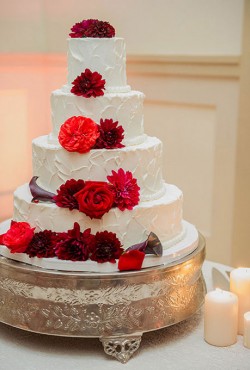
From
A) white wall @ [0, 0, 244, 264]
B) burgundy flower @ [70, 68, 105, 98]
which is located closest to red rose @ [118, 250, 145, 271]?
burgundy flower @ [70, 68, 105, 98]

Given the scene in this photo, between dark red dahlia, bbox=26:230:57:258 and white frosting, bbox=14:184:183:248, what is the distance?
0.13 ft

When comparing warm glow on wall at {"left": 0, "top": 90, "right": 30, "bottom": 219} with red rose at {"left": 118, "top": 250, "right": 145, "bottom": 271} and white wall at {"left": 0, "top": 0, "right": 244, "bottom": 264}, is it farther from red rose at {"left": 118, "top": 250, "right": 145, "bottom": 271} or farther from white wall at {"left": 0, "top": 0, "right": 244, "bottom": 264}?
red rose at {"left": 118, "top": 250, "right": 145, "bottom": 271}

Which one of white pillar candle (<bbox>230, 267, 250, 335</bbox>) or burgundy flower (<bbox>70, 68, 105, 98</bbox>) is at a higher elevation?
burgundy flower (<bbox>70, 68, 105, 98</bbox>)

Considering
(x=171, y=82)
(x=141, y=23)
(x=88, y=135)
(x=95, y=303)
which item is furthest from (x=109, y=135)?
(x=141, y=23)

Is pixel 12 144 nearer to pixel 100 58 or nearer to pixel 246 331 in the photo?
pixel 100 58

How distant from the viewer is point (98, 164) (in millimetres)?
1776

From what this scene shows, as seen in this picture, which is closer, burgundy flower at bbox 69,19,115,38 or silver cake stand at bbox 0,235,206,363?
silver cake stand at bbox 0,235,206,363

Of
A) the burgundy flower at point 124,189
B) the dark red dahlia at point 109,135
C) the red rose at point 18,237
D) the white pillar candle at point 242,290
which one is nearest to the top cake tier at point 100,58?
the dark red dahlia at point 109,135

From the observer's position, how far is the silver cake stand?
1.67m

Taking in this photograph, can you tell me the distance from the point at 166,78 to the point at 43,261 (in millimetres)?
2010

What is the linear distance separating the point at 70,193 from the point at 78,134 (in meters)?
0.17

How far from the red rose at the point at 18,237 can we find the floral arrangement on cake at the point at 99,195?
4.7 inches

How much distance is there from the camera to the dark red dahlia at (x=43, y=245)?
5.71ft

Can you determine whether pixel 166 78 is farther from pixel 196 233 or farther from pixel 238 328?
pixel 238 328
